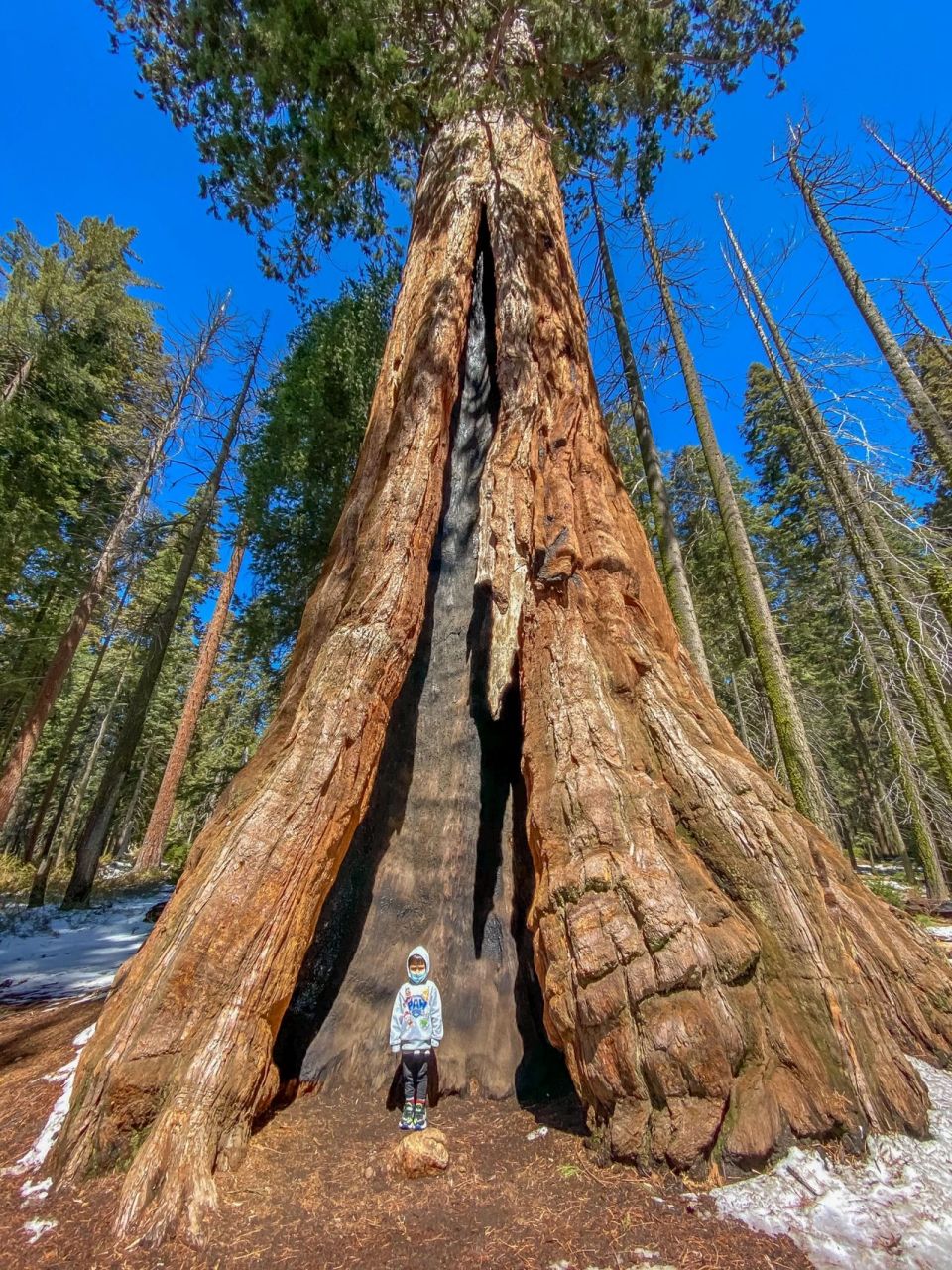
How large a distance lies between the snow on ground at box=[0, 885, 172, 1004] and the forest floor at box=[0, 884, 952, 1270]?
4.63 m

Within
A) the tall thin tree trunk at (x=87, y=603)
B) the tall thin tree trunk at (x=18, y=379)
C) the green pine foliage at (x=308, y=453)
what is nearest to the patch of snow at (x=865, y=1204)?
the green pine foliage at (x=308, y=453)

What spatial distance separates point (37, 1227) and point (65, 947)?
8.45 meters

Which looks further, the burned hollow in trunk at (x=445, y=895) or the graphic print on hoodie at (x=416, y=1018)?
the burned hollow in trunk at (x=445, y=895)

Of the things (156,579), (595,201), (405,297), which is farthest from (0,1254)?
(156,579)

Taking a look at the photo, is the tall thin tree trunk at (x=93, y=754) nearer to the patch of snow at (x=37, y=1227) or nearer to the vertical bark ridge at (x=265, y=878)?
the vertical bark ridge at (x=265, y=878)

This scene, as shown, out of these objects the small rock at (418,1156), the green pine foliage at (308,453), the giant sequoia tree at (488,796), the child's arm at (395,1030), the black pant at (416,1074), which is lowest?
the small rock at (418,1156)

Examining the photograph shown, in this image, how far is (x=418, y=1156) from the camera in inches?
117

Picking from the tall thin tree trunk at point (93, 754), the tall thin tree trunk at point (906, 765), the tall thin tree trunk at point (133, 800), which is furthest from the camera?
the tall thin tree trunk at point (133, 800)

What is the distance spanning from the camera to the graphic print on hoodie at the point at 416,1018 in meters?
3.56

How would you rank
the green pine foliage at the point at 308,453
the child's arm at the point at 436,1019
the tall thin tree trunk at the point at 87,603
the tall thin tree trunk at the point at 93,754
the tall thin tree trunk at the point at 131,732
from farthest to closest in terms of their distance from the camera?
the tall thin tree trunk at the point at 93,754 → the tall thin tree trunk at the point at 131,732 → the tall thin tree trunk at the point at 87,603 → the green pine foliage at the point at 308,453 → the child's arm at the point at 436,1019

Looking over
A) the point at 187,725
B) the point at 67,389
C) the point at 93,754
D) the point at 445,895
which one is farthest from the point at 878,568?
the point at 93,754

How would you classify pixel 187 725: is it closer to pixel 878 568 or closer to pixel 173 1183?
pixel 173 1183

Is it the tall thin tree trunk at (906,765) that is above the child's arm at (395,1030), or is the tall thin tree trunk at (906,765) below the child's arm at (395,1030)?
above

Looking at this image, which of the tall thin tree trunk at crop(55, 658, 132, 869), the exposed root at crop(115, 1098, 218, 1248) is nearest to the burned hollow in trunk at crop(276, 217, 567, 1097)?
the exposed root at crop(115, 1098, 218, 1248)
